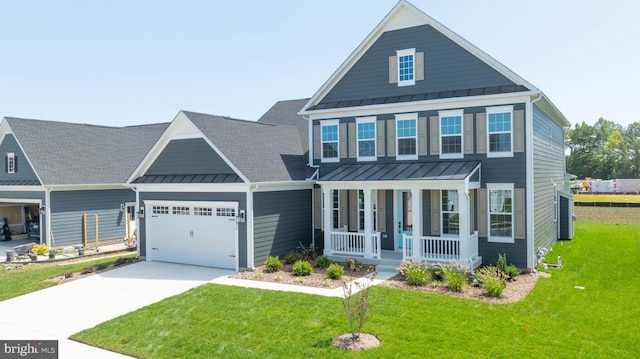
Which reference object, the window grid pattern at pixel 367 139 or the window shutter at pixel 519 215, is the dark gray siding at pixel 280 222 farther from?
the window shutter at pixel 519 215

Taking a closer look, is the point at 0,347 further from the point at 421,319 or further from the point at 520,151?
the point at 520,151

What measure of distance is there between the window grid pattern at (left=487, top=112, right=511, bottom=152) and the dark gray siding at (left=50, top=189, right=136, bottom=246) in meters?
18.3

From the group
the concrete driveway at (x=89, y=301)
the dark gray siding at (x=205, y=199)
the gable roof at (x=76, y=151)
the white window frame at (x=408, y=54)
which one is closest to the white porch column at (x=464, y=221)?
the white window frame at (x=408, y=54)

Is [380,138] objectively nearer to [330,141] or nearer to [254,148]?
[330,141]

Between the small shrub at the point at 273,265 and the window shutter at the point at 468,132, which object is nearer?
the small shrub at the point at 273,265

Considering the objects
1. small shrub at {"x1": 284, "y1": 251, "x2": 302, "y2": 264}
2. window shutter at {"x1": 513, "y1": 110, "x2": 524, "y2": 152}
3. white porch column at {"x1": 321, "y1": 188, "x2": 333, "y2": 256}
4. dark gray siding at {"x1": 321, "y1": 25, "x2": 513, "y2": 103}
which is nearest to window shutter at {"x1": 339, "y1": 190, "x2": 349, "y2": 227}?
white porch column at {"x1": 321, "y1": 188, "x2": 333, "y2": 256}

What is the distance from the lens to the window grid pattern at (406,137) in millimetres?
16525

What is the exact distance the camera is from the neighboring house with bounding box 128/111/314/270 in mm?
15438

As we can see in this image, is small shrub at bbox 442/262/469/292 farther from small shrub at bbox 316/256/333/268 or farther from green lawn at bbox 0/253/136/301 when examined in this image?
green lawn at bbox 0/253/136/301

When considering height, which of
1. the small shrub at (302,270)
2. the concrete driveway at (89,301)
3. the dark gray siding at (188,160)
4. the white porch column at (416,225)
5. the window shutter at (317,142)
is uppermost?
the window shutter at (317,142)

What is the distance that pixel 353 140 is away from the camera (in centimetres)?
1772

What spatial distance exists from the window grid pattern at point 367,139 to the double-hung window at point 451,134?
2560mm

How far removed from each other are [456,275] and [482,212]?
3489 millimetres

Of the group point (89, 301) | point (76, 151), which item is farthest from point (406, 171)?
point (76, 151)
